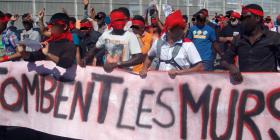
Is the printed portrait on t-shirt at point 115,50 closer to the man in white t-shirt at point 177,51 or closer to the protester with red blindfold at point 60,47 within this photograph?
the protester with red blindfold at point 60,47

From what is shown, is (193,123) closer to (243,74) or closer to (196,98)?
(196,98)

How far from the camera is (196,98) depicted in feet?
17.5

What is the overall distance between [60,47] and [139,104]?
3.97 feet

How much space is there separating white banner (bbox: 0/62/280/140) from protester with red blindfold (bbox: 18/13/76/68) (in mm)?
199

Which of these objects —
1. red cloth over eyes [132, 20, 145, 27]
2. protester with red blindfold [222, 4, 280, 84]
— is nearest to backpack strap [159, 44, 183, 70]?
protester with red blindfold [222, 4, 280, 84]

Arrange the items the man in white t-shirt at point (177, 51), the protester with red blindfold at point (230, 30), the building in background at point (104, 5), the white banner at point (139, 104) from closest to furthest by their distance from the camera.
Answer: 1. the white banner at point (139, 104)
2. the man in white t-shirt at point (177, 51)
3. the protester with red blindfold at point (230, 30)
4. the building in background at point (104, 5)

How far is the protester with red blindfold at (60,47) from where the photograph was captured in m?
5.98

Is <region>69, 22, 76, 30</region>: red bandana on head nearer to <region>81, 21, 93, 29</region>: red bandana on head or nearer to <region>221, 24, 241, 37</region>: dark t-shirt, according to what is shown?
<region>81, 21, 93, 29</region>: red bandana on head

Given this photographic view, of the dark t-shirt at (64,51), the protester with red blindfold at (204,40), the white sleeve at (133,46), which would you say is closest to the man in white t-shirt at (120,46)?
the white sleeve at (133,46)

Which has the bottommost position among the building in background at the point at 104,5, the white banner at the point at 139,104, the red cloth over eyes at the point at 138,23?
the white banner at the point at 139,104

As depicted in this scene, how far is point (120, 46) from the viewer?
242 inches

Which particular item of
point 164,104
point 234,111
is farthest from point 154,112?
point 234,111

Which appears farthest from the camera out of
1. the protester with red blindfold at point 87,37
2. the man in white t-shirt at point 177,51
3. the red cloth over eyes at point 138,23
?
the protester with red blindfold at point 87,37

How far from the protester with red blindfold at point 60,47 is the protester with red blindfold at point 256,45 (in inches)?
70.6
